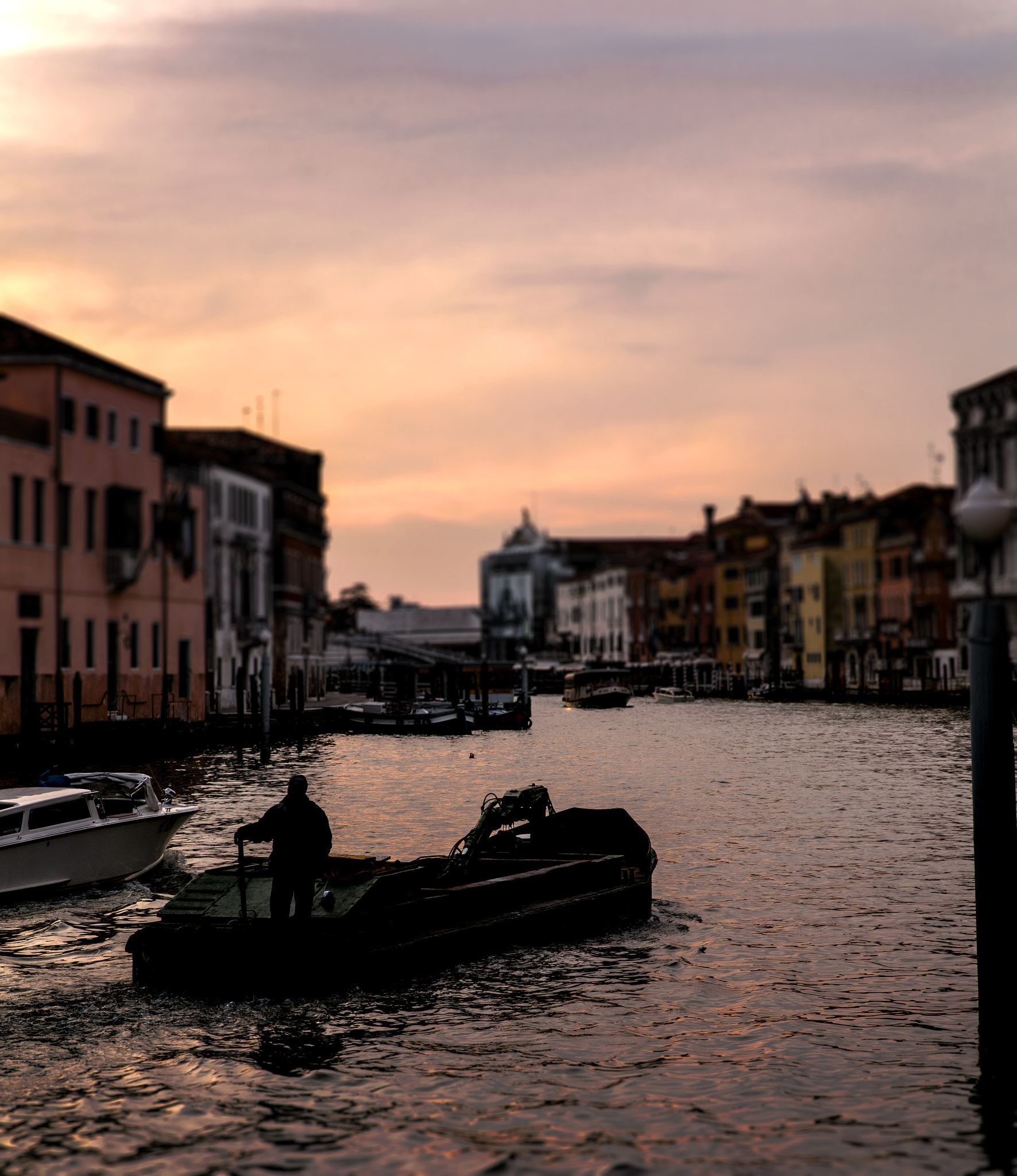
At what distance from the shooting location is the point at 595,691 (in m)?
99.0

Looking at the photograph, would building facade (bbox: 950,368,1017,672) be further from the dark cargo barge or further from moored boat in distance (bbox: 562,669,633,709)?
the dark cargo barge

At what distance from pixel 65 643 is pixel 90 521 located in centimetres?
411

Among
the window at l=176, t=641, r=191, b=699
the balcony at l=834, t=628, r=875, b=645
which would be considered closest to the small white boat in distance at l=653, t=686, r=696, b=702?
the balcony at l=834, t=628, r=875, b=645

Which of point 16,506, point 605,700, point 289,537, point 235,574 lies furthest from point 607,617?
point 16,506

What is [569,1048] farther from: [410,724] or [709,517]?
[709,517]

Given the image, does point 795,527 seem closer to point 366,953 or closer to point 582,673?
point 582,673

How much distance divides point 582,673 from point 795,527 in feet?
99.0

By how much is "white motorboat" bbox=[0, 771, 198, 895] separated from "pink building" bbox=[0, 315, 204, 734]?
67.6 ft

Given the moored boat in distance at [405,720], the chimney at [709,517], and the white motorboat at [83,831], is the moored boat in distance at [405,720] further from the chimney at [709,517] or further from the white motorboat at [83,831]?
the chimney at [709,517]

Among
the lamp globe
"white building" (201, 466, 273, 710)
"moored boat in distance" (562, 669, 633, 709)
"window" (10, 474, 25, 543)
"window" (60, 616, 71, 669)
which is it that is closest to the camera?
the lamp globe

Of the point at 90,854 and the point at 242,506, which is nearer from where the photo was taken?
the point at 90,854

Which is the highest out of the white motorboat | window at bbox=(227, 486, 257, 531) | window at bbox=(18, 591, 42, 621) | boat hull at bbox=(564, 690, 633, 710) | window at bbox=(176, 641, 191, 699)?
window at bbox=(227, 486, 257, 531)

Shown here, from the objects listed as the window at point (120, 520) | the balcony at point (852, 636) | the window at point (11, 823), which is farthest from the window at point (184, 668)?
the balcony at point (852, 636)

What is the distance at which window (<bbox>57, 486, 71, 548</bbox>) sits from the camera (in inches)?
1927
